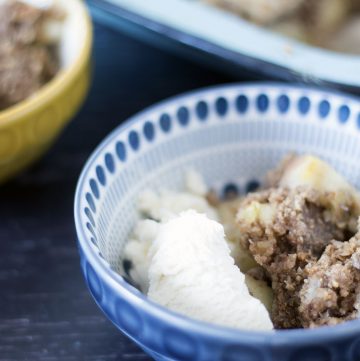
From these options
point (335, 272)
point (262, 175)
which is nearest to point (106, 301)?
point (335, 272)

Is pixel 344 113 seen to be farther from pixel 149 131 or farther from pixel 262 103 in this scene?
pixel 149 131

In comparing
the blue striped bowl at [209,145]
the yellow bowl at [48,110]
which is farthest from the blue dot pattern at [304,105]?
the yellow bowl at [48,110]

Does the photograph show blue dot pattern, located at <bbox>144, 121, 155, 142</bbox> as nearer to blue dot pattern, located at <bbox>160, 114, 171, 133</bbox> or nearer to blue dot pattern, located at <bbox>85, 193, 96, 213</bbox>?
blue dot pattern, located at <bbox>160, 114, 171, 133</bbox>

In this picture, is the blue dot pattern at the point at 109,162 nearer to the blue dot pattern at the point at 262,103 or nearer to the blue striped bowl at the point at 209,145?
the blue striped bowl at the point at 209,145

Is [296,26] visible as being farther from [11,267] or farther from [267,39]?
[11,267]

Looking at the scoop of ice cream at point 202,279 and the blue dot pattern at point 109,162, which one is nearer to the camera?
the scoop of ice cream at point 202,279

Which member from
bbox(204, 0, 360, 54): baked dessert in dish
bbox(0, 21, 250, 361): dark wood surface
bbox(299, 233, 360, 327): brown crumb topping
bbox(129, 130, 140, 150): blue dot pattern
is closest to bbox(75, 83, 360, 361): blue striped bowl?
bbox(129, 130, 140, 150): blue dot pattern
